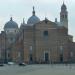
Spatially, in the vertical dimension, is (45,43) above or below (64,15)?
below

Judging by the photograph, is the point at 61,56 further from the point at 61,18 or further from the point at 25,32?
the point at 61,18

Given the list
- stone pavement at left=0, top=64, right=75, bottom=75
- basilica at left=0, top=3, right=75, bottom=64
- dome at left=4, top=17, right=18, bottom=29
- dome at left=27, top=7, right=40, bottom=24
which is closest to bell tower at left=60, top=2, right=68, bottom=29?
dome at left=27, top=7, right=40, bottom=24

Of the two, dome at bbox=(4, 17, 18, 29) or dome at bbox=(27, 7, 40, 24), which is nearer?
dome at bbox=(27, 7, 40, 24)

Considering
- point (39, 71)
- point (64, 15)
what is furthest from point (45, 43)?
point (39, 71)

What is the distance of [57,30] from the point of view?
84000 millimetres

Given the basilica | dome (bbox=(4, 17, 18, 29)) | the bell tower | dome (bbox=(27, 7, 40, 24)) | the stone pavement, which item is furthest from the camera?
dome (bbox=(4, 17, 18, 29))

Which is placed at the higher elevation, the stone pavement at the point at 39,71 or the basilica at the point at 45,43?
the basilica at the point at 45,43

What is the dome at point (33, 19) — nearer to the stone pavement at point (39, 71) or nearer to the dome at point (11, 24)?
the dome at point (11, 24)

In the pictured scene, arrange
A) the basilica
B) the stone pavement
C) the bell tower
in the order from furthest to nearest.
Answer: the bell tower → the basilica → the stone pavement

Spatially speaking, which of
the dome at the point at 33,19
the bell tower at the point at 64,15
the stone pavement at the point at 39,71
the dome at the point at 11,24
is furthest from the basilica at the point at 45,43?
the stone pavement at the point at 39,71

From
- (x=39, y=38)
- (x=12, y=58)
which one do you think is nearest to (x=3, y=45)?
(x=12, y=58)

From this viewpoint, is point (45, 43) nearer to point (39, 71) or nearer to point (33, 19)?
point (33, 19)

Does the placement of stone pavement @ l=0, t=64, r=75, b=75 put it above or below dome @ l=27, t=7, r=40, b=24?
below

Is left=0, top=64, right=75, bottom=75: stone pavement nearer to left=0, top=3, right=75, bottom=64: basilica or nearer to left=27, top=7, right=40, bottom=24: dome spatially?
left=0, top=3, right=75, bottom=64: basilica
